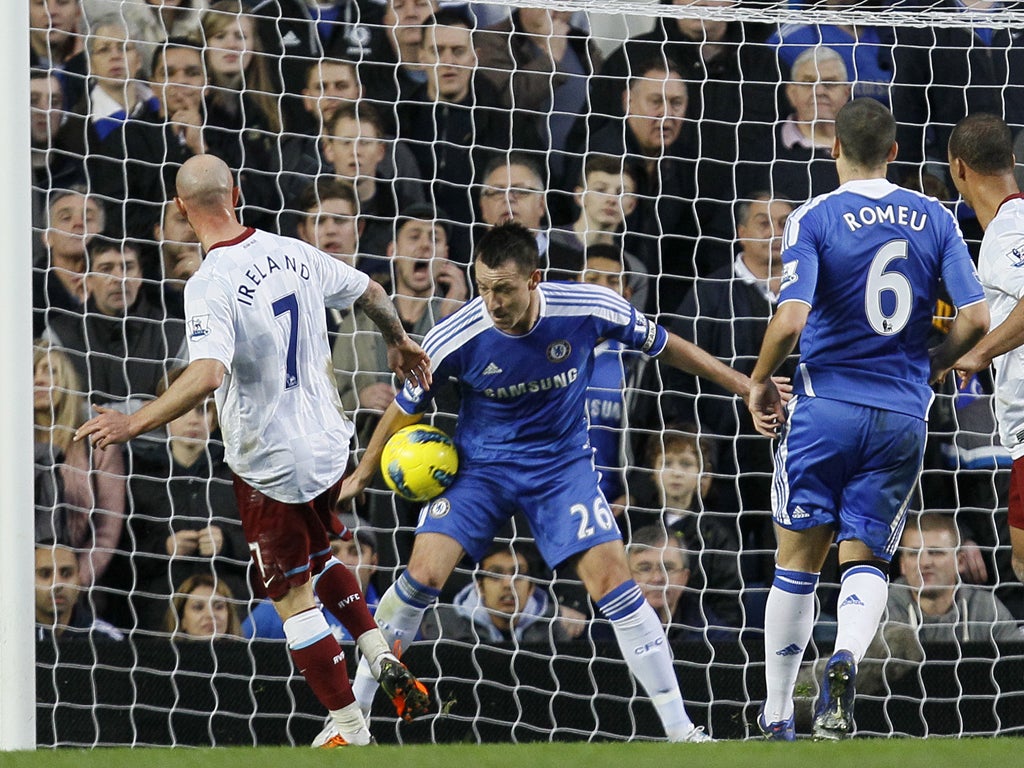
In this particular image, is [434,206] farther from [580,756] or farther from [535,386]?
[580,756]

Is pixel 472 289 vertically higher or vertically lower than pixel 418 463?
higher

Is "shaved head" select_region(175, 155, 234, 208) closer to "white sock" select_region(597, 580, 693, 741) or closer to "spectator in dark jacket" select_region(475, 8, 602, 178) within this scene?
"white sock" select_region(597, 580, 693, 741)

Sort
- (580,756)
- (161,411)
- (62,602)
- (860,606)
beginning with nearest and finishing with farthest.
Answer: (580,756) → (161,411) → (860,606) → (62,602)

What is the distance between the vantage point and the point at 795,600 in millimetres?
4633

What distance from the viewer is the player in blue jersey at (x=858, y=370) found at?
4.54 metres

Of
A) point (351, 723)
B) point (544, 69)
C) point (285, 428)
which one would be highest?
point (544, 69)

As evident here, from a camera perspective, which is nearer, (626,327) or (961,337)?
(961,337)

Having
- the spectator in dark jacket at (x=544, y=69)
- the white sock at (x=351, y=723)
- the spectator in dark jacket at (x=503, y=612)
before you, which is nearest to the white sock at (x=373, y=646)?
the white sock at (x=351, y=723)

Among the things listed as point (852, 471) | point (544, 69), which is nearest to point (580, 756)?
point (852, 471)

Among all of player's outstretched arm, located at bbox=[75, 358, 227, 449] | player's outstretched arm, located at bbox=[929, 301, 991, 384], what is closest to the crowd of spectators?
player's outstretched arm, located at bbox=[929, 301, 991, 384]

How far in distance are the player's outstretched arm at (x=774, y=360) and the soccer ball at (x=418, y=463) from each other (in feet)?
3.45

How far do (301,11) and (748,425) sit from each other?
2.62m

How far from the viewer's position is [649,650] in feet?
15.7

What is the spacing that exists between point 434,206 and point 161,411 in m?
2.37
